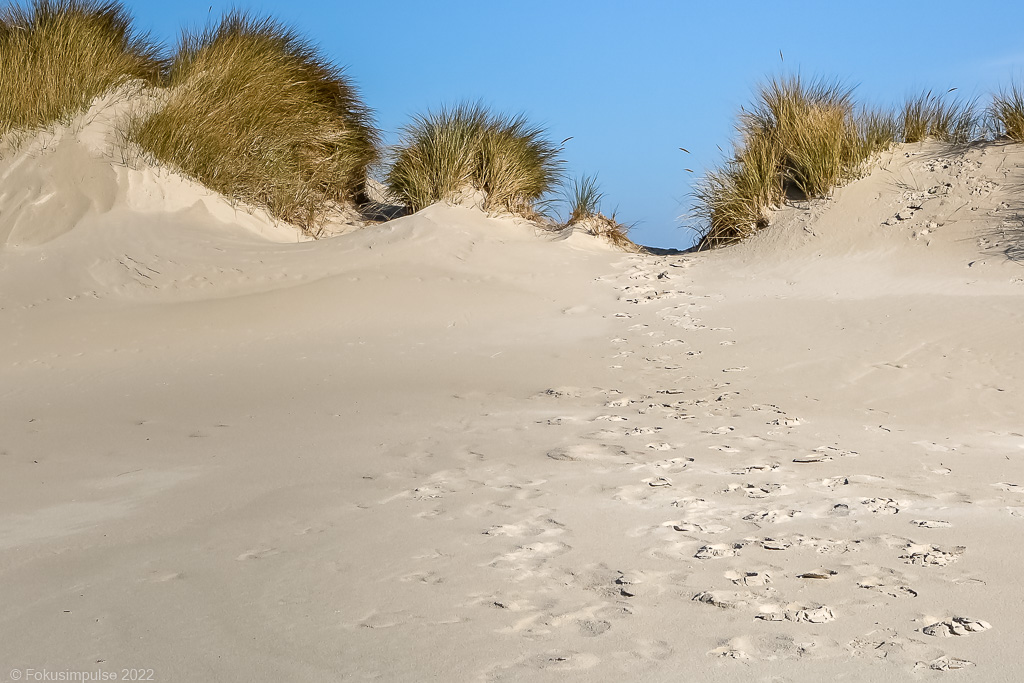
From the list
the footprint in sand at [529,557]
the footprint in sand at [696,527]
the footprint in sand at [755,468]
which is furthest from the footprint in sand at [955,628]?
the footprint in sand at [755,468]

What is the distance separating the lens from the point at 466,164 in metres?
8.97

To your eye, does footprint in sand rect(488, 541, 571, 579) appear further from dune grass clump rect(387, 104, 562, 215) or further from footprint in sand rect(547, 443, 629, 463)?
dune grass clump rect(387, 104, 562, 215)

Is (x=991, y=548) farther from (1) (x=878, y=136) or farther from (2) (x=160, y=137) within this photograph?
(2) (x=160, y=137)

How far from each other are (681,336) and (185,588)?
3.88 m

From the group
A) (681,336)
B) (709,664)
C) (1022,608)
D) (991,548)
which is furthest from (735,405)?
(709,664)

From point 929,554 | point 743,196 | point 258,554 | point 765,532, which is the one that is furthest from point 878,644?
point 743,196

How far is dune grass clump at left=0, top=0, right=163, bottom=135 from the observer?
8.21 meters

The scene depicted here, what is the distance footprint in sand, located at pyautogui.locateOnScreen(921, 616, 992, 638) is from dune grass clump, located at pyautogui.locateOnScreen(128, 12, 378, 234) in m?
7.36

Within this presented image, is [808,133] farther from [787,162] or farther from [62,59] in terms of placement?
[62,59]

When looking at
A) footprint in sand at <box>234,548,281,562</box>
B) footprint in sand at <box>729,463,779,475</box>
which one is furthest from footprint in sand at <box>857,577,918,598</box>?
footprint in sand at <box>234,548,281,562</box>

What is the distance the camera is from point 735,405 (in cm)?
446

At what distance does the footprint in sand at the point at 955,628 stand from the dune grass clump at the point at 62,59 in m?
8.22

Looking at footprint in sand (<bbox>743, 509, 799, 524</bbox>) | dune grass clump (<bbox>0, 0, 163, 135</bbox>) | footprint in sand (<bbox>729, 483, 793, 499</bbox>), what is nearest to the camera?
footprint in sand (<bbox>743, 509, 799, 524</bbox>)
